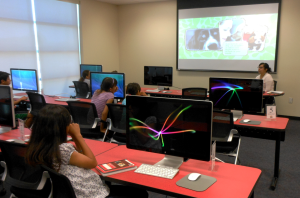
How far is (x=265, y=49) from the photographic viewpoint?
632 centimetres

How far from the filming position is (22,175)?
5.50 feet

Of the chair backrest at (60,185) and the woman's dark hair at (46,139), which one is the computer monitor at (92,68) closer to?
the woman's dark hair at (46,139)

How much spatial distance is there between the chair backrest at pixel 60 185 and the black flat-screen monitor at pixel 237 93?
2.36 meters

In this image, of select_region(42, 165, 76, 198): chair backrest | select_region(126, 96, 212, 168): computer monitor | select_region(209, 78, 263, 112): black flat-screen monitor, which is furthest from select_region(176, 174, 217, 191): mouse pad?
select_region(209, 78, 263, 112): black flat-screen monitor

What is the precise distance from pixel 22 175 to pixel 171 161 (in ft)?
3.18

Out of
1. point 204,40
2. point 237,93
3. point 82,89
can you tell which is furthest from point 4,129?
point 204,40

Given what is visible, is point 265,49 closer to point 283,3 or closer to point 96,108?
point 283,3

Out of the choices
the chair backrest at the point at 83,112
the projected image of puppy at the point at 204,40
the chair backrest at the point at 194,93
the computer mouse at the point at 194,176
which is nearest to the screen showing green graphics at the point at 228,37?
the projected image of puppy at the point at 204,40

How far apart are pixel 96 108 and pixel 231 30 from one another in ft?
14.3

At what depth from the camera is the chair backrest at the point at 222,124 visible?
106 inches

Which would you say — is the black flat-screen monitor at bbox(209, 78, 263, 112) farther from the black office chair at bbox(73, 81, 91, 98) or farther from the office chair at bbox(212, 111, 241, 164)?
the black office chair at bbox(73, 81, 91, 98)

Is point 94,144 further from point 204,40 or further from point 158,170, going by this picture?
point 204,40

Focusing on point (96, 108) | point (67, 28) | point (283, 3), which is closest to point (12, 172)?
point (96, 108)

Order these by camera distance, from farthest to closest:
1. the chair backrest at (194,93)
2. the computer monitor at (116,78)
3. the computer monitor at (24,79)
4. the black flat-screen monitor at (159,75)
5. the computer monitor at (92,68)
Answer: the computer monitor at (92,68), the black flat-screen monitor at (159,75), the computer monitor at (24,79), the chair backrest at (194,93), the computer monitor at (116,78)
